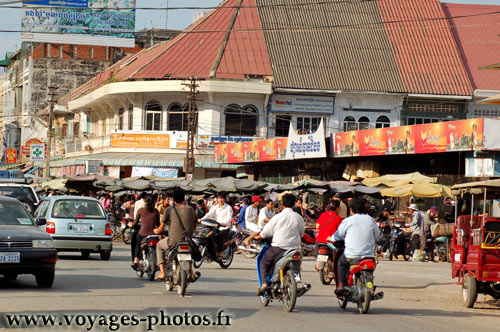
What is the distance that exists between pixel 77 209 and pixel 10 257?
8.22 meters

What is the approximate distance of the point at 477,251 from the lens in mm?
13914

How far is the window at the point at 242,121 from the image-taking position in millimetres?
54422

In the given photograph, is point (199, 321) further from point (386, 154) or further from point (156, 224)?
point (386, 154)

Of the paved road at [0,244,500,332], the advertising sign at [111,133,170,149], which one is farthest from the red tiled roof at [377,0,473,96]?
the paved road at [0,244,500,332]

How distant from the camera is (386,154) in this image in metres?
36.1

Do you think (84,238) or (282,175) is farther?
(282,175)

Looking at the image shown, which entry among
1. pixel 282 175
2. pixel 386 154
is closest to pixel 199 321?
pixel 386 154

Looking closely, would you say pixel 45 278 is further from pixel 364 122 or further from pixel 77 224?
pixel 364 122

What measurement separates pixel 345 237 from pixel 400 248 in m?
16.0

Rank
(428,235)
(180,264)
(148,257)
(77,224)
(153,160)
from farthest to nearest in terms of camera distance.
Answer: (153,160) → (428,235) → (77,224) → (148,257) → (180,264)

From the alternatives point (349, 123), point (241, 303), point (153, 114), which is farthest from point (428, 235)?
point (153, 114)

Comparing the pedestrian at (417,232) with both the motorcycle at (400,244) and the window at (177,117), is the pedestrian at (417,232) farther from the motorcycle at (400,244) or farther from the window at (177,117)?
the window at (177,117)

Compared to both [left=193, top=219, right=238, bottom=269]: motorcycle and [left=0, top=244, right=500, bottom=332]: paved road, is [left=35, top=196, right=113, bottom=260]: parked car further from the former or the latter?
[left=193, top=219, right=238, bottom=269]: motorcycle

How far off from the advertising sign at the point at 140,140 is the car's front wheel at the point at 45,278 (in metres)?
40.2
